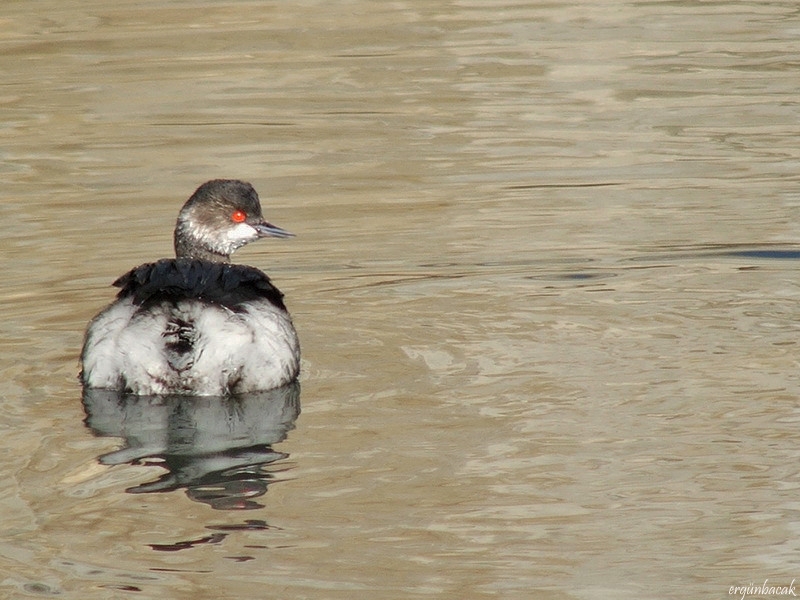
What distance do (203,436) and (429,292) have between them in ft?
6.83

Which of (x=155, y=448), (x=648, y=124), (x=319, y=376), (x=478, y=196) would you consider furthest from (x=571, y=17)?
(x=155, y=448)

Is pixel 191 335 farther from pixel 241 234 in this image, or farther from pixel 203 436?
pixel 241 234

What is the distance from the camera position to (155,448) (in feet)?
18.4

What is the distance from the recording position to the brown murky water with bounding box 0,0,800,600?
4.72m

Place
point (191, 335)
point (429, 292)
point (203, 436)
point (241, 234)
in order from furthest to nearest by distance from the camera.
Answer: point (429, 292)
point (241, 234)
point (191, 335)
point (203, 436)

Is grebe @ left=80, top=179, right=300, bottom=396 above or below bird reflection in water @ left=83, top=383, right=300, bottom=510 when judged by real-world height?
above

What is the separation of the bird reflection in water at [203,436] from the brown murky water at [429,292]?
2 centimetres

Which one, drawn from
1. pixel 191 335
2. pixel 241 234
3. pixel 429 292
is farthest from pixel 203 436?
pixel 429 292

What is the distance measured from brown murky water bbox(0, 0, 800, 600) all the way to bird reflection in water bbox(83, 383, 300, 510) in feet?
0.06

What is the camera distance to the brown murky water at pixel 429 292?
4.72 meters

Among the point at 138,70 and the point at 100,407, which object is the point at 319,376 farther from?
the point at 138,70

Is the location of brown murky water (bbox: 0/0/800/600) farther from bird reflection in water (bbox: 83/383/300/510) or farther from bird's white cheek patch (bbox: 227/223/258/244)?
bird's white cheek patch (bbox: 227/223/258/244)

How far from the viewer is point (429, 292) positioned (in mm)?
7574

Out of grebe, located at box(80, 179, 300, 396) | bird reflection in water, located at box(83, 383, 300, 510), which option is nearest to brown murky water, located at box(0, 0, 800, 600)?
bird reflection in water, located at box(83, 383, 300, 510)
